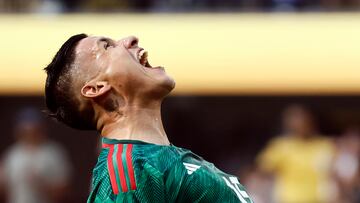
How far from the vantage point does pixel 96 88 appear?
14.7 ft

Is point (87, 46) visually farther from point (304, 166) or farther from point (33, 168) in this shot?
point (33, 168)

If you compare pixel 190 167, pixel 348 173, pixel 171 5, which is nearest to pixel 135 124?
pixel 190 167

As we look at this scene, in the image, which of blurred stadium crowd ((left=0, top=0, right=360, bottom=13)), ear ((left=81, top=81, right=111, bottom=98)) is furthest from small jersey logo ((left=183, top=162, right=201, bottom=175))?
blurred stadium crowd ((left=0, top=0, right=360, bottom=13))

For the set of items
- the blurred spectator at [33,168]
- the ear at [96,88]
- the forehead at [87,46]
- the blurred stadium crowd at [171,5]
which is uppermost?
the forehead at [87,46]

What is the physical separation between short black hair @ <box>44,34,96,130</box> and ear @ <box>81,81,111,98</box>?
0.25ft

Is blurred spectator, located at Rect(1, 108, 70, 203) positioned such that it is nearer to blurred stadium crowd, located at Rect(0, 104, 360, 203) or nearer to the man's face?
blurred stadium crowd, located at Rect(0, 104, 360, 203)

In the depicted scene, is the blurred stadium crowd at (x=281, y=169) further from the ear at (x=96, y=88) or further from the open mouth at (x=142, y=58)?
the ear at (x=96, y=88)

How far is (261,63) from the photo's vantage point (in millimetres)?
11664

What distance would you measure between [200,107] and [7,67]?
240cm

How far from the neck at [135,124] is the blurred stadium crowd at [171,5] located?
7.32 meters

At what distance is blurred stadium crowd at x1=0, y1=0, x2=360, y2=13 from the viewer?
11.7 m

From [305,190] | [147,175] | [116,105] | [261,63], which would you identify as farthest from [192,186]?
[261,63]

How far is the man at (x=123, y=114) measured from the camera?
13.9 ft

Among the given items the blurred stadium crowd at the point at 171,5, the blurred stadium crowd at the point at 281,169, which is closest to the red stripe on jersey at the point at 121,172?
the blurred stadium crowd at the point at 281,169
